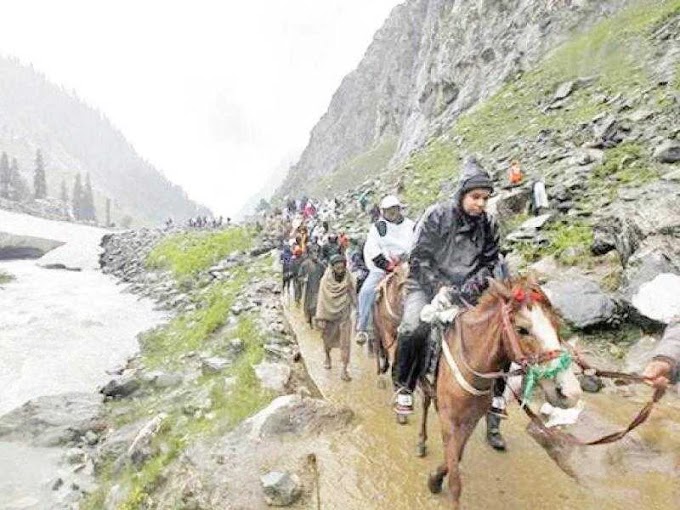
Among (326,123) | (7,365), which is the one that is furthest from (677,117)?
(326,123)

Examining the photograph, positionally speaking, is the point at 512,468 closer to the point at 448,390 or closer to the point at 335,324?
the point at 448,390

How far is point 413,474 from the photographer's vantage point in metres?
6.44

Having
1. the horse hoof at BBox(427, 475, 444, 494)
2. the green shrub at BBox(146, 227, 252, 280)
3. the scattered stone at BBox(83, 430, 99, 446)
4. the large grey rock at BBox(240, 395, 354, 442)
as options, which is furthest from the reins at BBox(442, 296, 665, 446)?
the green shrub at BBox(146, 227, 252, 280)

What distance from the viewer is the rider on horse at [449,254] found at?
5.69m

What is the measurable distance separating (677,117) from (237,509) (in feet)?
54.2

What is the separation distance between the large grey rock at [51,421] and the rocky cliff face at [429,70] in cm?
4059

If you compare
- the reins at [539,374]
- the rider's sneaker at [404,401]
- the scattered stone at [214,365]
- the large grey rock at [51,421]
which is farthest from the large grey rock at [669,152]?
the large grey rock at [51,421]

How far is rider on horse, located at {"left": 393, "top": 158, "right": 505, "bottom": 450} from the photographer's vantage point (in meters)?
5.69

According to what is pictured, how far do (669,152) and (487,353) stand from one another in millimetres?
12498

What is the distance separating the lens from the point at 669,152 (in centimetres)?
1469

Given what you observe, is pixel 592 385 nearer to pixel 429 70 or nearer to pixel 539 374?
pixel 539 374

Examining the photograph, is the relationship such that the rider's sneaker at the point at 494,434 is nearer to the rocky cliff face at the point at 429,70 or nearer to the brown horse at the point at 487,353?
the brown horse at the point at 487,353

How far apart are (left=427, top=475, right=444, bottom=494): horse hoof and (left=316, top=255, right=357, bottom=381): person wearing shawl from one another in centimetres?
456

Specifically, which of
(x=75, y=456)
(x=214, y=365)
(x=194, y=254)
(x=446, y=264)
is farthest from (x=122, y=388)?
(x=194, y=254)
